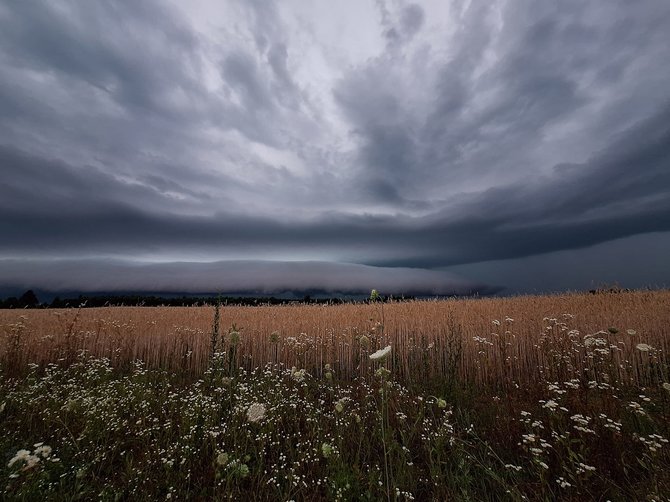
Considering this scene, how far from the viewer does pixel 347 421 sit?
4.77 meters

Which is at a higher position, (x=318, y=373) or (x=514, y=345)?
(x=514, y=345)

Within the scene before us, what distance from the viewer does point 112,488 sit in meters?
3.37

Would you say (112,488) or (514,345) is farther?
(514,345)

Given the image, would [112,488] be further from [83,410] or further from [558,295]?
[558,295]

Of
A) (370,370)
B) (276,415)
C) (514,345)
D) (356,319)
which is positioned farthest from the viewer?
(356,319)

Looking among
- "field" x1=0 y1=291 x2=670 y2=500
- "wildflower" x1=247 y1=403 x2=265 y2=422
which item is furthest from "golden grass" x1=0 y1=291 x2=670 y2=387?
"wildflower" x1=247 y1=403 x2=265 y2=422

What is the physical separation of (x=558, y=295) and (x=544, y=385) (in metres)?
17.9

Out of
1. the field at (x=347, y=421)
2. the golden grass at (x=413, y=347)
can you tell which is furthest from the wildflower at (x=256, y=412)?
the golden grass at (x=413, y=347)

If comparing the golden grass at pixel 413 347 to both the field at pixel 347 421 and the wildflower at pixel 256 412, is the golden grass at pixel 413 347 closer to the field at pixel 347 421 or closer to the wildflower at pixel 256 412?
the field at pixel 347 421

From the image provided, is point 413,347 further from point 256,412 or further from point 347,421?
point 256,412

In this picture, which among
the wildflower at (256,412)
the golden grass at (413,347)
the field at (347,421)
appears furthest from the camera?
the golden grass at (413,347)

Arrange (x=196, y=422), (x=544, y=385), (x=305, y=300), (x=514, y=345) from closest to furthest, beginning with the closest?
(x=196, y=422)
(x=544, y=385)
(x=514, y=345)
(x=305, y=300)

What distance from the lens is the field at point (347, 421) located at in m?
3.37

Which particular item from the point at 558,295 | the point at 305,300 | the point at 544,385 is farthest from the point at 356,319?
the point at 558,295
